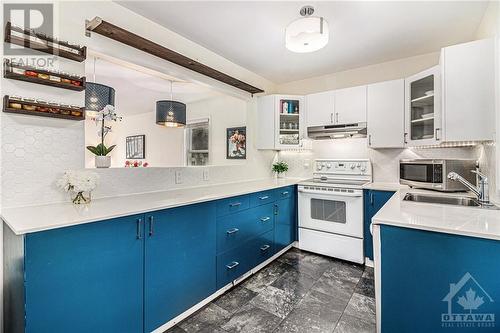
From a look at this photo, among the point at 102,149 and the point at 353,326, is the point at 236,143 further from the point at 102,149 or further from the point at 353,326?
the point at 353,326

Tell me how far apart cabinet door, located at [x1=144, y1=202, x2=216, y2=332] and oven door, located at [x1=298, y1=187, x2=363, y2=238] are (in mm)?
1574

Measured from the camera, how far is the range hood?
3041 millimetres

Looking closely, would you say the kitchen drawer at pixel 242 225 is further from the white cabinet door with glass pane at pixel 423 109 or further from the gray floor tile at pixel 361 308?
the white cabinet door with glass pane at pixel 423 109

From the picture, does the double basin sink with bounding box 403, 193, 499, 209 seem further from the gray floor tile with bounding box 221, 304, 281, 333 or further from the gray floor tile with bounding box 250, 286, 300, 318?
the gray floor tile with bounding box 221, 304, 281, 333

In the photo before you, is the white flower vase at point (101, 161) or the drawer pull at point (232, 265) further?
the drawer pull at point (232, 265)

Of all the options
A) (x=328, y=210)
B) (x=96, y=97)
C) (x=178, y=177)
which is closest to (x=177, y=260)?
(x=178, y=177)

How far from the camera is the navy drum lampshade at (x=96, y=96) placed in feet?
6.70

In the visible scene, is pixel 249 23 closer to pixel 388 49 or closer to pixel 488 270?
pixel 388 49

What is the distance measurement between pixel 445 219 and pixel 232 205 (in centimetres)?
156

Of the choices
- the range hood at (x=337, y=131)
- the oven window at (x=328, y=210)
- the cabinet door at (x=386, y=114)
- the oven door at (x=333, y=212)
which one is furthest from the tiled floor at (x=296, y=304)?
the range hood at (x=337, y=131)

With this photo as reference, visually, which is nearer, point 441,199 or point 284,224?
point 441,199

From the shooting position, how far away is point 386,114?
2.86 m

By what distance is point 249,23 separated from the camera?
221 centimetres

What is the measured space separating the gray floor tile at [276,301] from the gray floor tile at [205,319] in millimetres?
305
